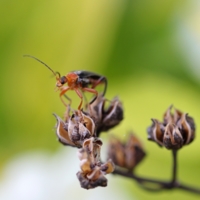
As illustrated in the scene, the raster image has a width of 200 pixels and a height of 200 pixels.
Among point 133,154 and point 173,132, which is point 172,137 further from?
point 133,154

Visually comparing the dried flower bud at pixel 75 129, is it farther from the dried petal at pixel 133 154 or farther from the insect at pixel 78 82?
the dried petal at pixel 133 154

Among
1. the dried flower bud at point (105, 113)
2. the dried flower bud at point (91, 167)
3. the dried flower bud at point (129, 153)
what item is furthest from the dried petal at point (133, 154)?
the dried flower bud at point (91, 167)

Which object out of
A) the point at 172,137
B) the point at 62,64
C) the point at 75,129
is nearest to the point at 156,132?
the point at 172,137

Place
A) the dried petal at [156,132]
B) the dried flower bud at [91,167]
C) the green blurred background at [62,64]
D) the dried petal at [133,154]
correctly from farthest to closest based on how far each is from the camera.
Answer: the green blurred background at [62,64], the dried petal at [133,154], the dried petal at [156,132], the dried flower bud at [91,167]

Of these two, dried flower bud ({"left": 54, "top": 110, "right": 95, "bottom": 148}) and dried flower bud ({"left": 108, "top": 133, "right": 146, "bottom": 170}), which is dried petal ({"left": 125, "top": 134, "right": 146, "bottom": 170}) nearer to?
dried flower bud ({"left": 108, "top": 133, "right": 146, "bottom": 170})

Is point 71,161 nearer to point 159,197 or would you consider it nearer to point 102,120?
point 159,197

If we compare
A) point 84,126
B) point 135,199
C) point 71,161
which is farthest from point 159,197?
point 84,126

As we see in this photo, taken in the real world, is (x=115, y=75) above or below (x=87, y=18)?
below
